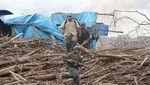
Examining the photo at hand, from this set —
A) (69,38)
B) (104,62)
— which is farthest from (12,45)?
(104,62)

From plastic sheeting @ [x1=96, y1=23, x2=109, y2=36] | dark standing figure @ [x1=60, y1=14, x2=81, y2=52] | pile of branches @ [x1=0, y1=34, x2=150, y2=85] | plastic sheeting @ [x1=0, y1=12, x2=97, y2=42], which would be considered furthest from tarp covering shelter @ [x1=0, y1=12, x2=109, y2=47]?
pile of branches @ [x1=0, y1=34, x2=150, y2=85]

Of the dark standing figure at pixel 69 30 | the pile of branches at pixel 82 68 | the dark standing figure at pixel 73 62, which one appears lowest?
the pile of branches at pixel 82 68

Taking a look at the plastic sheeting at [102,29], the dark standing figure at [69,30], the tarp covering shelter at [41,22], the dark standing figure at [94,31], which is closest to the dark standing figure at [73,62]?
the dark standing figure at [69,30]

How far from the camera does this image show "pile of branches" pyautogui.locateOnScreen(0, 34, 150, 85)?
33.5ft

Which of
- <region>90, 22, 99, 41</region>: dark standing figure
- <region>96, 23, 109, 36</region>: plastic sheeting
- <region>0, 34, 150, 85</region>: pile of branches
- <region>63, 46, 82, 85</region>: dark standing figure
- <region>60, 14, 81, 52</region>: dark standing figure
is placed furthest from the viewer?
<region>96, 23, 109, 36</region>: plastic sheeting

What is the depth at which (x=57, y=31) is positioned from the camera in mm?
17312

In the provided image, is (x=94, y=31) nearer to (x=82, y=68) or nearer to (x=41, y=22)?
(x=41, y=22)

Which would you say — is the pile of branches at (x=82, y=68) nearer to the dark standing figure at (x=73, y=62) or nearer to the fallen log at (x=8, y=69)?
the fallen log at (x=8, y=69)

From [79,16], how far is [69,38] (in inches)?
191

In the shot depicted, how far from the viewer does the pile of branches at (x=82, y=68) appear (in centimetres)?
1020

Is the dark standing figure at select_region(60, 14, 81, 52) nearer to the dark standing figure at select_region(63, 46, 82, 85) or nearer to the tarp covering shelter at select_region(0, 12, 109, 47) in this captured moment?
the tarp covering shelter at select_region(0, 12, 109, 47)

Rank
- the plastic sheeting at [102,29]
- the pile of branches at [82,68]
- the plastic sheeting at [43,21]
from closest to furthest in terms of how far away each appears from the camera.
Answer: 1. the pile of branches at [82,68]
2. the plastic sheeting at [43,21]
3. the plastic sheeting at [102,29]

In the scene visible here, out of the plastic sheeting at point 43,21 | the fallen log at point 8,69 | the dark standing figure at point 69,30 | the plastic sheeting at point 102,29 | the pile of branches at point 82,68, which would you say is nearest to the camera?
the pile of branches at point 82,68

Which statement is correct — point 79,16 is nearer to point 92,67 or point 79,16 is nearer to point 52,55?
point 52,55
